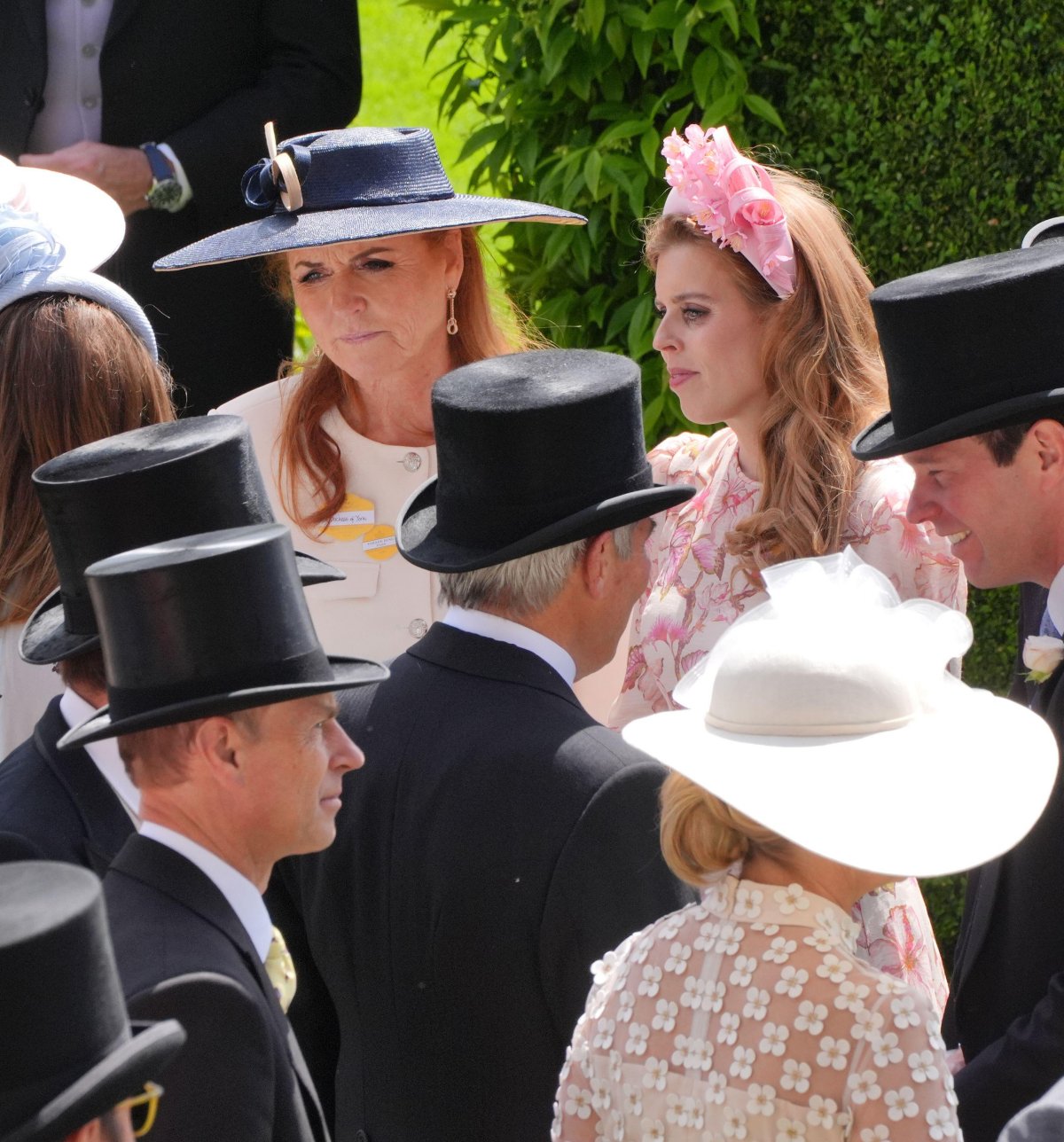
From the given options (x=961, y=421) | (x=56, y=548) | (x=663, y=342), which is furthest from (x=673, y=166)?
(x=56, y=548)

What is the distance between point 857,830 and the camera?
1.84 meters

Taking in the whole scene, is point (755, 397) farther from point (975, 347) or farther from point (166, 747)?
point (166, 747)

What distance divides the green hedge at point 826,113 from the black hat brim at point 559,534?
2.03 meters

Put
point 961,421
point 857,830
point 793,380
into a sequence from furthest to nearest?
point 793,380, point 961,421, point 857,830

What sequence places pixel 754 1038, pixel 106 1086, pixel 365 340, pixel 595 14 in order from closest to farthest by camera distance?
1. pixel 106 1086
2. pixel 754 1038
3. pixel 365 340
4. pixel 595 14

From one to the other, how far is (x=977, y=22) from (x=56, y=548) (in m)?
2.97

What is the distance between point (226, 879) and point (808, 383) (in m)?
1.87

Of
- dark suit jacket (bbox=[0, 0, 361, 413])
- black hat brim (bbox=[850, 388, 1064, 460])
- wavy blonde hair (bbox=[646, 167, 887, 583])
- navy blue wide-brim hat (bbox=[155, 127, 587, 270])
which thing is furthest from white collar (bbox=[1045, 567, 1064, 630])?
dark suit jacket (bbox=[0, 0, 361, 413])

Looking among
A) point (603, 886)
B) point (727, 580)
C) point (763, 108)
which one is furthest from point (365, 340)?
point (603, 886)

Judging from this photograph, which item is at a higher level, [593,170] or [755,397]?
[593,170]

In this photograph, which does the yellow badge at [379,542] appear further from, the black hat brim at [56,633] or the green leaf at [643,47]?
the green leaf at [643,47]

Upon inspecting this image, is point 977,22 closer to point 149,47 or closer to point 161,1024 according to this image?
point 149,47

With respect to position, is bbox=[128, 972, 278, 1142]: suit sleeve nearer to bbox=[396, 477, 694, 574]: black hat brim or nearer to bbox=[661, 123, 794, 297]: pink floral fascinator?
bbox=[396, 477, 694, 574]: black hat brim

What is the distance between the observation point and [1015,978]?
99.7 inches
